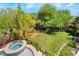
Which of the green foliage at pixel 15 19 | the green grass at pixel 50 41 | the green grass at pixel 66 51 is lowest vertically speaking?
the green grass at pixel 66 51

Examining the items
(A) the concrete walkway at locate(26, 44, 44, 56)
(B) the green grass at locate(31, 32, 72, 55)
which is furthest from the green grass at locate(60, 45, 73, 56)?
(A) the concrete walkway at locate(26, 44, 44, 56)

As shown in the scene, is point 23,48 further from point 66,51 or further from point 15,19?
point 66,51

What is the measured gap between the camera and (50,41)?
2773mm

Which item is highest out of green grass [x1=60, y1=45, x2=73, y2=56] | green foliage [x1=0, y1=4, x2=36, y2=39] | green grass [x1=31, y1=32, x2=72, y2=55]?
green foliage [x1=0, y1=4, x2=36, y2=39]

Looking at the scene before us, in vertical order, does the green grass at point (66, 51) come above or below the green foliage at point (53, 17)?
below

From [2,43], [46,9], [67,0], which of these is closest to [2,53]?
[2,43]

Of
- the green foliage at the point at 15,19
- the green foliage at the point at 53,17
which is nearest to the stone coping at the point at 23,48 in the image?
the green foliage at the point at 15,19

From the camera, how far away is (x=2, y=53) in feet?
9.06

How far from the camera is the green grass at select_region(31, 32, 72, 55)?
2.77m

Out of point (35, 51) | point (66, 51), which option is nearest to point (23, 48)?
point (35, 51)

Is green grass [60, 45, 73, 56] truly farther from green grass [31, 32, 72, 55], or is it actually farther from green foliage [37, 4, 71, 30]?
green foliage [37, 4, 71, 30]

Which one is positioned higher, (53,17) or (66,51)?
(53,17)

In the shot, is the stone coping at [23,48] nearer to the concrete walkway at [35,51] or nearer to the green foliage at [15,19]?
the concrete walkway at [35,51]

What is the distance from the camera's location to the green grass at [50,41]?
2.77m
